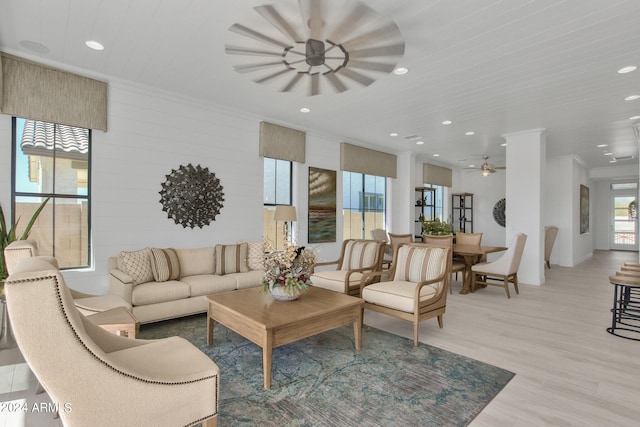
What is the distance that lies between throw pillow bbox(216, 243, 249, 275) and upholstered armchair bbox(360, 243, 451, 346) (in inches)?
74.2

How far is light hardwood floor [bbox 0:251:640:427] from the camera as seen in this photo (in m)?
2.14

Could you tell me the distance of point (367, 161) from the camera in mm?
7555

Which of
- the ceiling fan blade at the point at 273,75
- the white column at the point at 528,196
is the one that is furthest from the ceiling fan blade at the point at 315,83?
the white column at the point at 528,196

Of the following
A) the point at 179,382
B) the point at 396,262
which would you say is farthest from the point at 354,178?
the point at 179,382

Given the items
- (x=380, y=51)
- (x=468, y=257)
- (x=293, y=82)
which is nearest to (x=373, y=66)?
(x=380, y=51)

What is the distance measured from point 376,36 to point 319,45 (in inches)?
17.4

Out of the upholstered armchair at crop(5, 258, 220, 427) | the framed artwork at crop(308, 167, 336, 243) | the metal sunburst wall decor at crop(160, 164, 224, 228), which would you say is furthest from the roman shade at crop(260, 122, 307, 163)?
the upholstered armchair at crop(5, 258, 220, 427)

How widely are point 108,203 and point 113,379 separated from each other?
3.47 meters

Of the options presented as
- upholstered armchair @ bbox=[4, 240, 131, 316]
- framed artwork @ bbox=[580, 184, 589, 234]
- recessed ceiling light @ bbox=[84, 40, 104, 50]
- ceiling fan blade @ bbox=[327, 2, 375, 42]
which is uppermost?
recessed ceiling light @ bbox=[84, 40, 104, 50]

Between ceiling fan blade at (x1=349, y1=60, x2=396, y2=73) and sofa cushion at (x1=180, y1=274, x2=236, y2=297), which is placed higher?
ceiling fan blade at (x1=349, y1=60, x2=396, y2=73)

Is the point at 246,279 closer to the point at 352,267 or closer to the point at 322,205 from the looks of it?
the point at 352,267

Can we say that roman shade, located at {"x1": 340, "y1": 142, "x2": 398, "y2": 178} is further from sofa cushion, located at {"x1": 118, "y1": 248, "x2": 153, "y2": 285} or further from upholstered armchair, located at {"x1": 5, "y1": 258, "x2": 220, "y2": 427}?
upholstered armchair, located at {"x1": 5, "y1": 258, "x2": 220, "y2": 427}

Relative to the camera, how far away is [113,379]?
4.20 ft

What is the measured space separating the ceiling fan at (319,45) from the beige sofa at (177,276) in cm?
184
